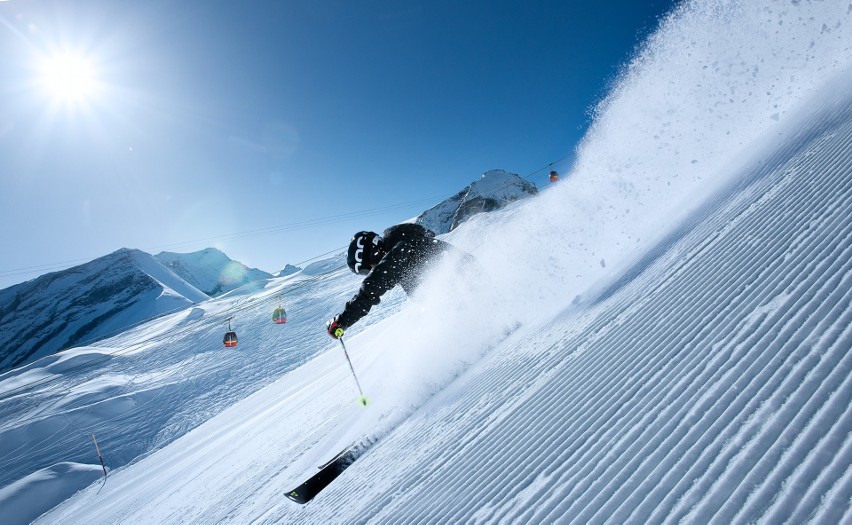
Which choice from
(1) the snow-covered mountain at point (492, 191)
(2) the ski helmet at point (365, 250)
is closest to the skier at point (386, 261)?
(2) the ski helmet at point (365, 250)

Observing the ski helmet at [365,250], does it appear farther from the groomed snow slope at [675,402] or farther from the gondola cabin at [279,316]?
the gondola cabin at [279,316]

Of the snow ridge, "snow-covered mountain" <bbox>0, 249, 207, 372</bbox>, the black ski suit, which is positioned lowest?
the snow ridge

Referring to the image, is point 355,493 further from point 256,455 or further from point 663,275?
point 256,455

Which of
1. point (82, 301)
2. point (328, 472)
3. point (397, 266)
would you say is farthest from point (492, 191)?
point (82, 301)

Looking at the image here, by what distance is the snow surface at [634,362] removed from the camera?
146 cm

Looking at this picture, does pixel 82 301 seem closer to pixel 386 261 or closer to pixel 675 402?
pixel 386 261

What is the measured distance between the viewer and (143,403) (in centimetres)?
1639

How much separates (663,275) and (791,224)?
0.99 m

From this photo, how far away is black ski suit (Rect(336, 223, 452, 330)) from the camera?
238 inches

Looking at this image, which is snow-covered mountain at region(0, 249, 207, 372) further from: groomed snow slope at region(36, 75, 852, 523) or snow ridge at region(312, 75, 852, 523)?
snow ridge at region(312, 75, 852, 523)

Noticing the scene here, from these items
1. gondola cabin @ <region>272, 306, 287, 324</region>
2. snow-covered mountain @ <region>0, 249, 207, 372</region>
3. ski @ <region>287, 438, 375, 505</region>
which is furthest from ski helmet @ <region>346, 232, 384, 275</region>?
snow-covered mountain @ <region>0, 249, 207, 372</region>

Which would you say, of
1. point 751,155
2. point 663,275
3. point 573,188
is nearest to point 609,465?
point 663,275

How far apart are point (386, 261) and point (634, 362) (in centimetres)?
443

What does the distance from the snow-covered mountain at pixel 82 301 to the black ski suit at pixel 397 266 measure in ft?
420
